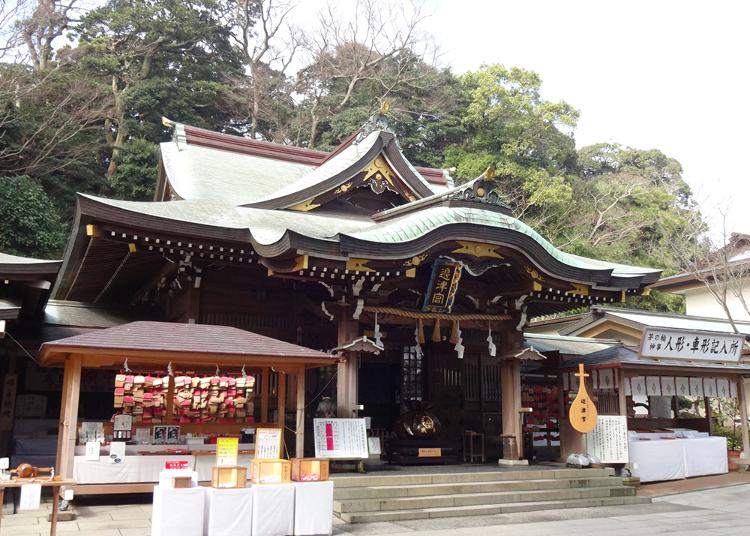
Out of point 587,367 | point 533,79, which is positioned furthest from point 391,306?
point 533,79

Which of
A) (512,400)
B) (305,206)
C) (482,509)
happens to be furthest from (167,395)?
(512,400)

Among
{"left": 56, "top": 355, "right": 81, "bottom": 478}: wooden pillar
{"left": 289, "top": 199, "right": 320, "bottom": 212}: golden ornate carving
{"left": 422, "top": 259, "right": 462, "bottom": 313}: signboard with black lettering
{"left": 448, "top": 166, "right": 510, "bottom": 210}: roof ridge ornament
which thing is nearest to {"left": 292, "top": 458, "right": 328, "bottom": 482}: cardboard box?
{"left": 56, "top": 355, "right": 81, "bottom": 478}: wooden pillar

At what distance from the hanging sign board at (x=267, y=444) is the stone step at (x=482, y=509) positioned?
4.64 feet

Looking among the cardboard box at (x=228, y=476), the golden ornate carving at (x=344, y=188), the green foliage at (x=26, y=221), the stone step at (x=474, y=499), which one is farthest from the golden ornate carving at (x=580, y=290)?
the green foliage at (x=26, y=221)

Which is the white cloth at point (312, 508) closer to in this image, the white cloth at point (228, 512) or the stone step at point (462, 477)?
the white cloth at point (228, 512)

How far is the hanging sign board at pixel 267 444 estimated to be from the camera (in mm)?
8961

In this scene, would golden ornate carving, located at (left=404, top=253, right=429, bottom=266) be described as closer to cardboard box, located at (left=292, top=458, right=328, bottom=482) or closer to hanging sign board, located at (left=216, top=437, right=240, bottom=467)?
cardboard box, located at (left=292, top=458, right=328, bottom=482)

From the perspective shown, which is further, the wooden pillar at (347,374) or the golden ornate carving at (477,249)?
the golden ornate carving at (477,249)

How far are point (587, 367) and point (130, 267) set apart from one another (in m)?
10.0

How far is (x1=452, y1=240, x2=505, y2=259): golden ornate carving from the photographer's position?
478 inches

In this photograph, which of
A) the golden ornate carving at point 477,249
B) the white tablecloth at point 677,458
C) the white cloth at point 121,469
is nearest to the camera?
the white cloth at point 121,469

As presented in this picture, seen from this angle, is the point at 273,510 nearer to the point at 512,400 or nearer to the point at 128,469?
the point at 128,469

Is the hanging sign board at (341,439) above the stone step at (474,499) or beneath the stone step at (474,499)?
above

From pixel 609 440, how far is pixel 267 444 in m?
7.61
